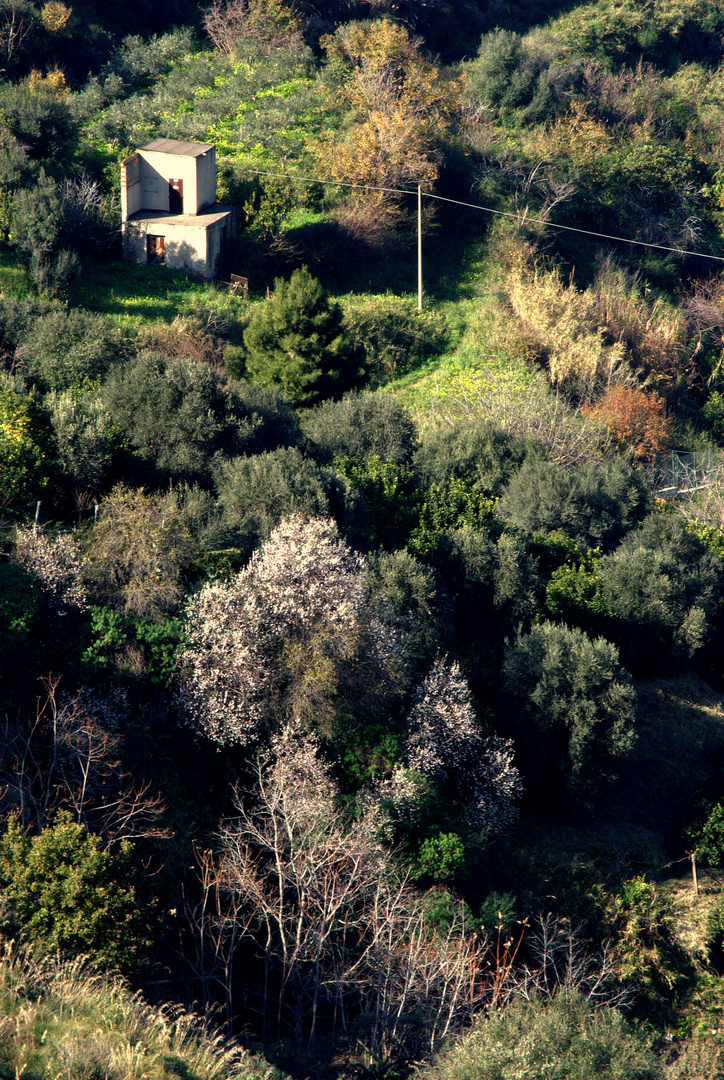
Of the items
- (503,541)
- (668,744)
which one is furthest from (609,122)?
(668,744)

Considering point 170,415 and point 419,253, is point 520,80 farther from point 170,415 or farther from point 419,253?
point 170,415

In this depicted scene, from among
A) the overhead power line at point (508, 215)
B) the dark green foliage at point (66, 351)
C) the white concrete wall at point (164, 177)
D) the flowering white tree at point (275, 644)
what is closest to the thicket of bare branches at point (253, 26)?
the overhead power line at point (508, 215)

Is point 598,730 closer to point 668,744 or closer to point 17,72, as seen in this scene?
point 668,744

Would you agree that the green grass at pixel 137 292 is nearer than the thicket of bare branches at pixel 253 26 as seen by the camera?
Yes

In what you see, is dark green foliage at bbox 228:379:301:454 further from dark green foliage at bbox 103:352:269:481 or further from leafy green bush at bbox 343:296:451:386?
leafy green bush at bbox 343:296:451:386

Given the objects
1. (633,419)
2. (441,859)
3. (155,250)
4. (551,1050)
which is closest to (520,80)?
(633,419)

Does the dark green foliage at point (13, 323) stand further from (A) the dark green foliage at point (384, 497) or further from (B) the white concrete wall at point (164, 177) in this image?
(B) the white concrete wall at point (164, 177)

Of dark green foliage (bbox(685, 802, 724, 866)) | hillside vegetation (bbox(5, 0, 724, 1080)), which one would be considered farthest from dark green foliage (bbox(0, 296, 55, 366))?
dark green foliage (bbox(685, 802, 724, 866))
